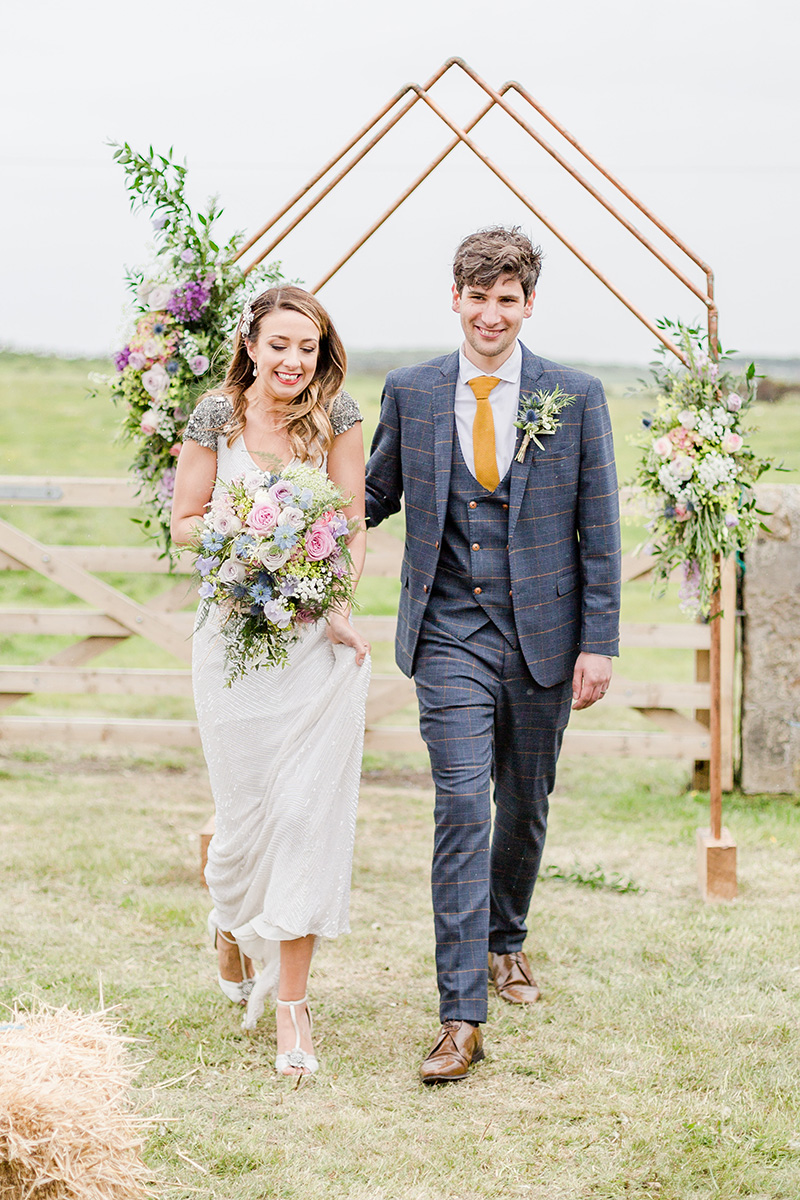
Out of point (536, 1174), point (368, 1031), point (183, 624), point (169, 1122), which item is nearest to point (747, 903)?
point (368, 1031)

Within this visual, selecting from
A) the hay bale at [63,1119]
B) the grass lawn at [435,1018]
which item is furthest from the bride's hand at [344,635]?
the hay bale at [63,1119]

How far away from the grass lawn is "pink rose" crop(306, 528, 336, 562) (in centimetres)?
146

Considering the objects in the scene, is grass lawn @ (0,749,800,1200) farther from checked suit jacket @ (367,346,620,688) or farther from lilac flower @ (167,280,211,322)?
lilac flower @ (167,280,211,322)

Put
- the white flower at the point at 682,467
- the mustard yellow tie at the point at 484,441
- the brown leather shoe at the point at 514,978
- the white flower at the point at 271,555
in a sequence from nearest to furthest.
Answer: the white flower at the point at 271,555 < the mustard yellow tie at the point at 484,441 < the brown leather shoe at the point at 514,978 < the white flower at the point at 682,467

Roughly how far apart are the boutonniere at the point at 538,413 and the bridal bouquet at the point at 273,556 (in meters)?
0.69

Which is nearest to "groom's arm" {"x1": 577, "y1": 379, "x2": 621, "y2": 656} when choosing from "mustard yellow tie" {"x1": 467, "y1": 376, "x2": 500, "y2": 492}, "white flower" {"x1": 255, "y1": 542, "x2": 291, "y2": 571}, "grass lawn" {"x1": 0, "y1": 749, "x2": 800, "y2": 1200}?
"mustard yellow tie" {"x1": 467, "y1": 376, "x2": 500, "y2": 492}

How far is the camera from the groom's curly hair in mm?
3758

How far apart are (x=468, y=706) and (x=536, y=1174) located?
1355 millimetres

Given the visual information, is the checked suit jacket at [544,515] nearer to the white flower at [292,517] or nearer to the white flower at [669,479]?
the white flower at [292,517]

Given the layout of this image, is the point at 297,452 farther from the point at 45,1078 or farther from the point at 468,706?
the point at 45,1078

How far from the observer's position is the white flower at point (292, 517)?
11.4ft

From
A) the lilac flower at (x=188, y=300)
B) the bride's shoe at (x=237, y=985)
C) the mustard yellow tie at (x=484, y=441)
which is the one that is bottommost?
the bride's shoe at (x=237, y=985)

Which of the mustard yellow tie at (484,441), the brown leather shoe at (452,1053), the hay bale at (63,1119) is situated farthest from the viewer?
the mustard yellow tie at (484,441)

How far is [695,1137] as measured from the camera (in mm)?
3305
